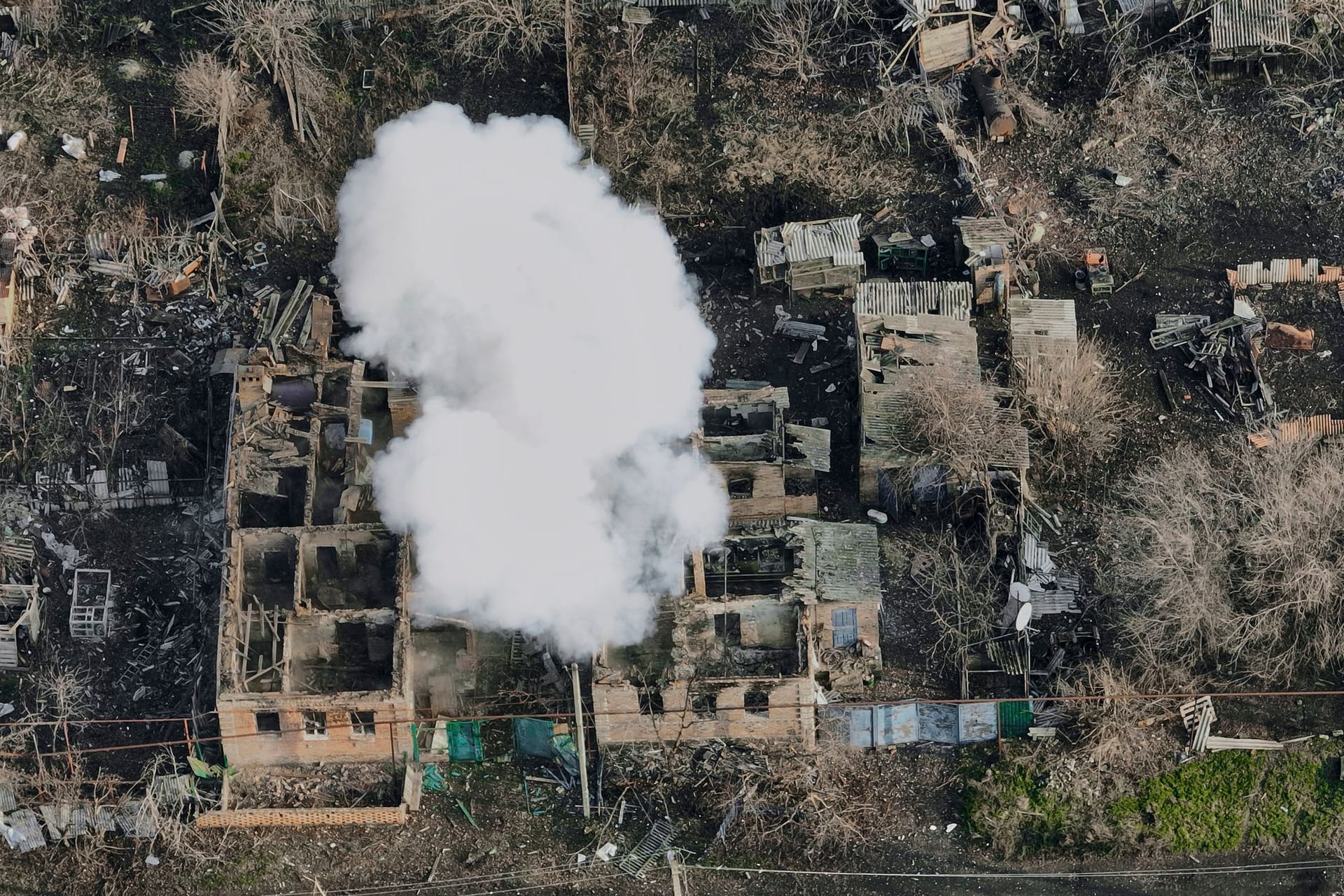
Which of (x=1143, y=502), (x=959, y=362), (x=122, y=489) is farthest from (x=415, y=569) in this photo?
(x=1143, y=502)

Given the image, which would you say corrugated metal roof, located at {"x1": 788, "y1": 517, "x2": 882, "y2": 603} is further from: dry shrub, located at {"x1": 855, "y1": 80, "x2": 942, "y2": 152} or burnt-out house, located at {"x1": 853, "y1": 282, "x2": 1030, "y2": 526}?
dry shrub, located at {"x1": 855, "y1": 80, "x2": 942, "y2": 152}

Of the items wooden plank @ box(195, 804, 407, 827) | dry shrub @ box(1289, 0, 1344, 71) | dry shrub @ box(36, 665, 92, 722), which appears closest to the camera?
wooden plank @ box(195, 804, 407, 827)

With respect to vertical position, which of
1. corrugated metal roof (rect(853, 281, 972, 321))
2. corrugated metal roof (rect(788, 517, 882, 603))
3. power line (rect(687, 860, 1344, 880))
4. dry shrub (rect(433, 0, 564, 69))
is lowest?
power line (rect(687, 860, 1344, 880))

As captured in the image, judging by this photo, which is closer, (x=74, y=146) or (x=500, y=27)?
(x=74, y=146)

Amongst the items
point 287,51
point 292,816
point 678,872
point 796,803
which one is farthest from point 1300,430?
point 287,51

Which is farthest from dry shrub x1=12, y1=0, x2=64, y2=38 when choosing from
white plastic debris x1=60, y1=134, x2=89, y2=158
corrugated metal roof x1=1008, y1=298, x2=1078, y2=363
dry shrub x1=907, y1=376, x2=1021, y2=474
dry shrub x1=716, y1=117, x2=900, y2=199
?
corrugated metal roof x1=1008, y1=298, x2=1078, y2=363

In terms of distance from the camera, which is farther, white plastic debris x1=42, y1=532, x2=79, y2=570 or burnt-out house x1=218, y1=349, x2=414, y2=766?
white plastic debris x1=42, y1=532, x2=79, y2=570

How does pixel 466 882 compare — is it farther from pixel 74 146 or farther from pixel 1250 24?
pixel 1250 24
